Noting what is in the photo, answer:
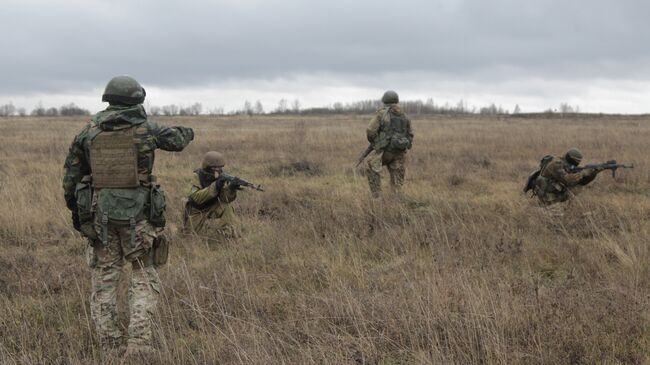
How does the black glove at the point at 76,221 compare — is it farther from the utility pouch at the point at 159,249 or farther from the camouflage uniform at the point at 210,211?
the camouflage uniform at the point at 210,211

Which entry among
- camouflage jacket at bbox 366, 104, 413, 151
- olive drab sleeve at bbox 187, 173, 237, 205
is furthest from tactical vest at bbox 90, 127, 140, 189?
camouflage jacket at bbox 366, 104, 413, 151

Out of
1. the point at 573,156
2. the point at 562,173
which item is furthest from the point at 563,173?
the point at 573,156

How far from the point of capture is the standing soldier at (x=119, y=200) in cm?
321

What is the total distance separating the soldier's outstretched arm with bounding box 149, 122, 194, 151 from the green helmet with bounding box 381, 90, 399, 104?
5531 millimetres

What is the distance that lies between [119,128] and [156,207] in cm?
56

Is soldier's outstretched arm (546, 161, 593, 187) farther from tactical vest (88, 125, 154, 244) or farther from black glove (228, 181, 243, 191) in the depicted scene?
tactical vest (88, 125, 154, 244)

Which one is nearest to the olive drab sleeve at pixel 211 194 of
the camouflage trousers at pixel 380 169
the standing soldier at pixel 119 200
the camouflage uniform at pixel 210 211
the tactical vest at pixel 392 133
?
the camouflage uniform at pixel 210 211

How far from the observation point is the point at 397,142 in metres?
8.37

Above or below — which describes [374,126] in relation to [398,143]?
above

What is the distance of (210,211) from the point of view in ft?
19.5

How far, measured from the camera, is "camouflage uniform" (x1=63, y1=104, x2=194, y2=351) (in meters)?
3.24

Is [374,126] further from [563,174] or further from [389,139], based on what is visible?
[563,174]

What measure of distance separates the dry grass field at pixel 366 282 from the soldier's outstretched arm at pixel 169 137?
1.05 metres

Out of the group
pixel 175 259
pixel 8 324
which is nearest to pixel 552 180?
pixel 175 259
